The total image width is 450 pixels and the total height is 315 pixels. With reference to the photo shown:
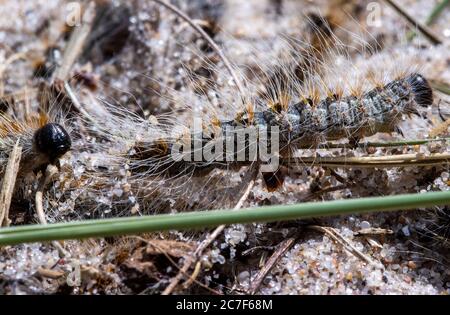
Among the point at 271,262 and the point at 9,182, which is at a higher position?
the point at 9,182

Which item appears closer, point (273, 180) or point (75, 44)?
point (273, 180)

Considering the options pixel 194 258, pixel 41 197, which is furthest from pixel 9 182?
pixel 194 258

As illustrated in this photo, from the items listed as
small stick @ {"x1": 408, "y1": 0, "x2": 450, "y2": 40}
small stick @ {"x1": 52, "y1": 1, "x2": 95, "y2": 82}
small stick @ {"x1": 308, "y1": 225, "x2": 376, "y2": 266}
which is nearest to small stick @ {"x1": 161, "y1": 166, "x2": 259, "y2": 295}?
small stick @ {"x1": 308, "y1": 225, "x2": 376, "y2": 266}

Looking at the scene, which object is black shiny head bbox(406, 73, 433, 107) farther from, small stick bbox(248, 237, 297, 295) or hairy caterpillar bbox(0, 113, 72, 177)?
hairy caterpillar bbox(0, 113, 72, 177)

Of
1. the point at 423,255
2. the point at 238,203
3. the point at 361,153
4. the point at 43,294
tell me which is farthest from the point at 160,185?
the point at 423,255

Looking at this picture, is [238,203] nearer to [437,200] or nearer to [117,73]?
[437,200]

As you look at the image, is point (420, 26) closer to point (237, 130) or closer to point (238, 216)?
point (237, 130)

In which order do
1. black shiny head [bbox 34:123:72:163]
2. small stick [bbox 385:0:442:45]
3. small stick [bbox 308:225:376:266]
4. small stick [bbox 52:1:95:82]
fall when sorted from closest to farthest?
1. small stick [bbox 308:225:376:266]
2. black shiny head [bbox 34:123:72:163]
3. small stick [bbox 52:1:95:82]
4. small stick [bbox 385:0:442:45]
